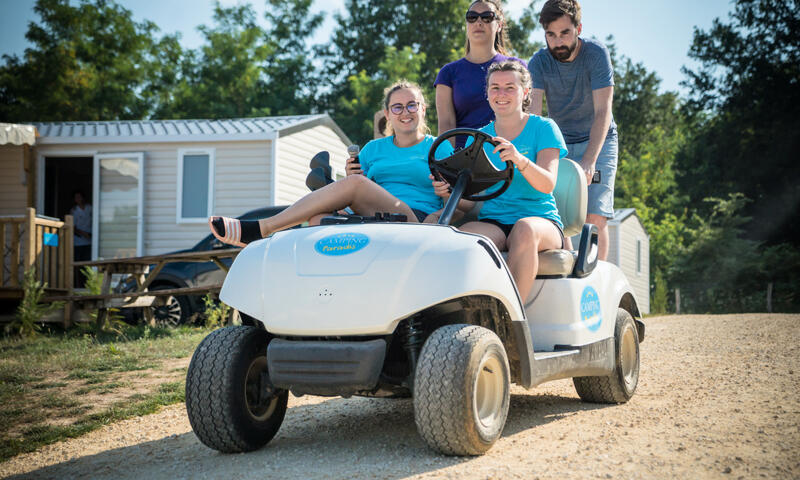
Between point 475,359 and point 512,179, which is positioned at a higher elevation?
point 512,179

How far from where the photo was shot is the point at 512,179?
14.1 feet

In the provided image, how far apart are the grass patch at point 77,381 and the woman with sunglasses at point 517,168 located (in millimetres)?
3035

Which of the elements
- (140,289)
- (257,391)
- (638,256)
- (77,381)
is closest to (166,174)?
(140,289)

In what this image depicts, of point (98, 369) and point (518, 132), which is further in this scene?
point (98, 369)

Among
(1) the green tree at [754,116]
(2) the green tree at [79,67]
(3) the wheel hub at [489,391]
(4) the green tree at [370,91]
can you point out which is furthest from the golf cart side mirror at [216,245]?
(1) the green tree at [754,116]

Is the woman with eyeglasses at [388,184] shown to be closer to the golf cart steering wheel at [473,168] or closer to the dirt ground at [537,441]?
the golf cart steering wheel at [473,168]

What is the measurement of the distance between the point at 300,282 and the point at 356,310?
0.30 meters

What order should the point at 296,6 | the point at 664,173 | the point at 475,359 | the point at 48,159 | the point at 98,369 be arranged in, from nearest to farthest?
1. the point at 475,359
2. the point at 98,369
3. the point at 48,159
4. the point at 296,6
5. the point at 664,173

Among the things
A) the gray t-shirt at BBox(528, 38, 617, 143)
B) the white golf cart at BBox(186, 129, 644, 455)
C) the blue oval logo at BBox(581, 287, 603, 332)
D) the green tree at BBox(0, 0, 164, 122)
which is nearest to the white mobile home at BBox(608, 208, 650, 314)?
the gray t-shirt at BBox(528, 38, 617, 143)

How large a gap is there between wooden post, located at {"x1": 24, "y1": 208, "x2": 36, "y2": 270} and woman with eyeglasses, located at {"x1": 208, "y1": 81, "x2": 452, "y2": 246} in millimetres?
7906

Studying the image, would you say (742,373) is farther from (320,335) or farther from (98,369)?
(98,369)

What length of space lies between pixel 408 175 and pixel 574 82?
166 centimetres

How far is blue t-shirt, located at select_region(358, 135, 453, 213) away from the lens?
4754mm

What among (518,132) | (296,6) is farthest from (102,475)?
(296,6)
